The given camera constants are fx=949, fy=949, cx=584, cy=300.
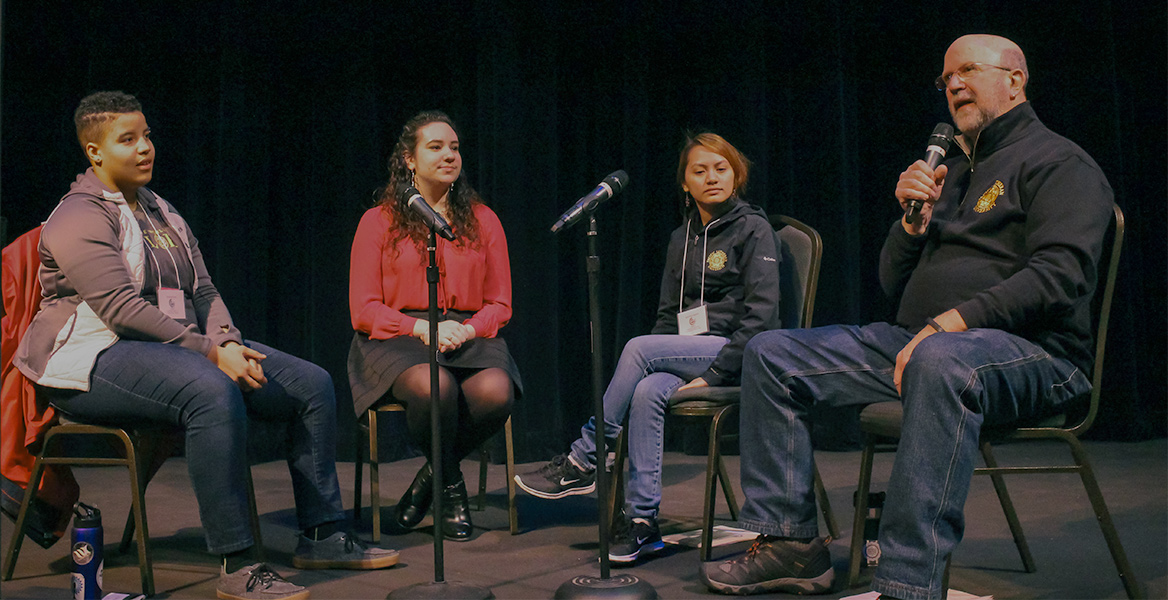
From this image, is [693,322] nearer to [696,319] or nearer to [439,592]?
[696,319]

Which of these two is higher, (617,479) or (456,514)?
(617,479)

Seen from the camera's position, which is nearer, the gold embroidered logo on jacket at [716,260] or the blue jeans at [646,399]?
the blue jeans at [646,399]

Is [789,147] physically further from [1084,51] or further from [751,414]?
[751,414]

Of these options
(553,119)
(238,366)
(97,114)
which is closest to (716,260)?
(238,366)

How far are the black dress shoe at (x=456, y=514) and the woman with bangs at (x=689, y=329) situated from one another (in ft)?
0.68

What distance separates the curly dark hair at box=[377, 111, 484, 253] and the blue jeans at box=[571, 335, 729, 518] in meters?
0.70

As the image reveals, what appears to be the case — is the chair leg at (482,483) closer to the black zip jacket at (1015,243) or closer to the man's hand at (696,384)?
the man's hand at (696,384)

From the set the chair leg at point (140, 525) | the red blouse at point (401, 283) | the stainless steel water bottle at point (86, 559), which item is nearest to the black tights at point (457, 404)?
the red blouse at point (401, 283)

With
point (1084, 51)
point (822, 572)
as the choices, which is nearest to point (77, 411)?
point (822, 572)

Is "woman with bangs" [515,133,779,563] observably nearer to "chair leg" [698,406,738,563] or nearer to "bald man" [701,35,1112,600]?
"chair leg" [698,406,738,563]

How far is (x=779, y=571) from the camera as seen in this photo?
6.93 feet

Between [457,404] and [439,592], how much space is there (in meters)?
0.77

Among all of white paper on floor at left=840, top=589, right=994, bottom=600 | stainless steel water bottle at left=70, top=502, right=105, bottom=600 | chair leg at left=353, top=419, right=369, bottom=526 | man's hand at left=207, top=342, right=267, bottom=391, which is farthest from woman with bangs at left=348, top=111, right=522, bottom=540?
white paper on floor at left=840, top=589, right=994, bottom=600

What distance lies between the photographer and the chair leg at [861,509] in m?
2.10
